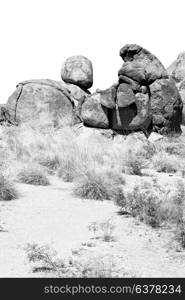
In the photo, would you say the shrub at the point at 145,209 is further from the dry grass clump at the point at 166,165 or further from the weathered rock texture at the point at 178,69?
the weathered rock texture at the point at 178,69

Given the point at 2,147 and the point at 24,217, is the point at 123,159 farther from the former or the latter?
the point at 24,217

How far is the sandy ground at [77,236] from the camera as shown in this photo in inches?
277

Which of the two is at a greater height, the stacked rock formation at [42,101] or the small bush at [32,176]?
the stacked rock formation at [42,101]

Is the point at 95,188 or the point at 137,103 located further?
the point at 137,103

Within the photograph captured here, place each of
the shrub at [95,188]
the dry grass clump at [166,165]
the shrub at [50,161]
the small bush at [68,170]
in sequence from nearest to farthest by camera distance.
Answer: the shrub at [95,188] < the small bush at [68,170] < the shrub at [50,161] < the dry grass clump at [166,165]

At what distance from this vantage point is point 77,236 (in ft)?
27.5

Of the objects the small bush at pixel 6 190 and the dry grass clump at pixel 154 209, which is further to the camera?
the small bush at pixel 6 190

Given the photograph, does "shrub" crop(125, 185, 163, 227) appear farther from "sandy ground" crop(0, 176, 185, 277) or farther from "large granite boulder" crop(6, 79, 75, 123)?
"large granite boulder" crop(6, 79, 75, 123)

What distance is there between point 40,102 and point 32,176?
13.3m

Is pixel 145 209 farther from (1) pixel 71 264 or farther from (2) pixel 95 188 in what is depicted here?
(1) pixel 71 264

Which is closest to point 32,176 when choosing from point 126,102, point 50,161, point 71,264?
point 50,161

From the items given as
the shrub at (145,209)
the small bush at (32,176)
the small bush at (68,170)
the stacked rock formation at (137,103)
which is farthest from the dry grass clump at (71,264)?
the stacked rock formation at (137,103)

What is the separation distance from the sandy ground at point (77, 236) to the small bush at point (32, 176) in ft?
2.51

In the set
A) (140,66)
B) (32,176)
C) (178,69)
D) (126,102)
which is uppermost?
(140,66)
